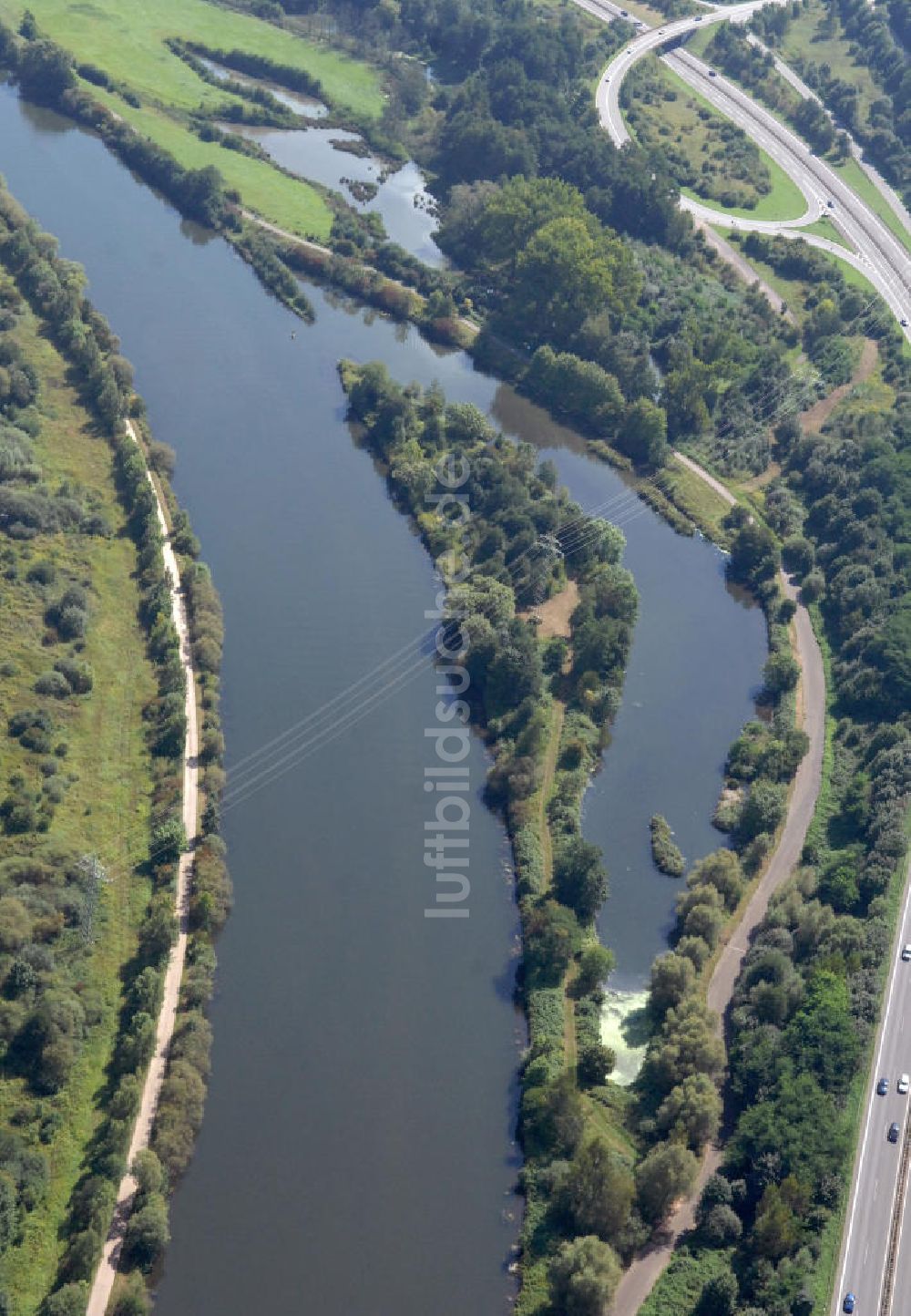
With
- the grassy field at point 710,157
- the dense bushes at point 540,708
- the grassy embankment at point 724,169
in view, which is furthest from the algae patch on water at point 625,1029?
the grassy field at point 710,157

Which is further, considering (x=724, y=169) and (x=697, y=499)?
(x=724, y=169)

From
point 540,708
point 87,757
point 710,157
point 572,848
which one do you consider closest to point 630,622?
point 540,708

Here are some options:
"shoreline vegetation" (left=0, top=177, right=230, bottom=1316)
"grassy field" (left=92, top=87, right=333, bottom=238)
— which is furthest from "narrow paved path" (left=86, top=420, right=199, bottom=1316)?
"grassy field" (left=92, top=87, right=333, bottom=238)

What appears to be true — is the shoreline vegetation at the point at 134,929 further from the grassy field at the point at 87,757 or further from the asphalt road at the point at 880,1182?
the asphalt road at the point at 880,1182

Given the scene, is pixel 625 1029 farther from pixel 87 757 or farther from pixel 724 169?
pixel 724 169

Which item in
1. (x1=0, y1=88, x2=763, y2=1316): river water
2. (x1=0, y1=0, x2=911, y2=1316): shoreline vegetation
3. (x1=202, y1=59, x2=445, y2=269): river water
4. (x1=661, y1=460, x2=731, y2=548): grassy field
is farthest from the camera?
(x1=202, y1=59, x2=445, y2=269): river water

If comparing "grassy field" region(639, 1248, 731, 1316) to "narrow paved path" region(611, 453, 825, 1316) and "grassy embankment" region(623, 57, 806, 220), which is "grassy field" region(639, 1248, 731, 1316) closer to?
"narrow paved path" region(611, 453, 825, 1316)
